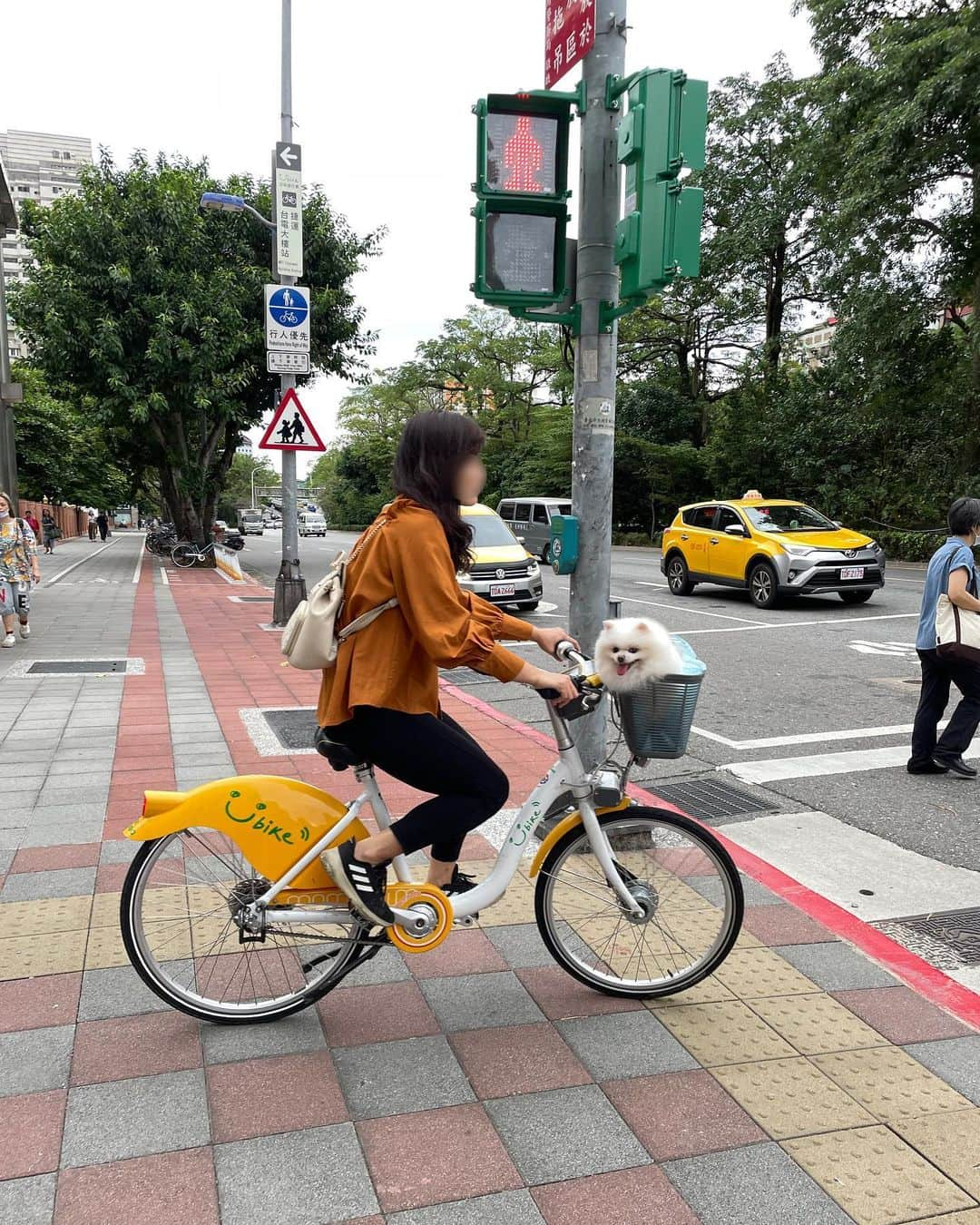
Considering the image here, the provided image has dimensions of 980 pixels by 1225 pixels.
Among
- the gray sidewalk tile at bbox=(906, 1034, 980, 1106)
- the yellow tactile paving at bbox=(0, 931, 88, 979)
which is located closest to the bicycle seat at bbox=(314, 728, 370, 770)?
the yellow tactile paving at bbox=(0, 931, 88, 979)

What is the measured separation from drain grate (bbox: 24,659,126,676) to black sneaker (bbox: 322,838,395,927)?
693 centimetres

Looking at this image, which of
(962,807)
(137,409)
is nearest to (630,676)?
(962,807)

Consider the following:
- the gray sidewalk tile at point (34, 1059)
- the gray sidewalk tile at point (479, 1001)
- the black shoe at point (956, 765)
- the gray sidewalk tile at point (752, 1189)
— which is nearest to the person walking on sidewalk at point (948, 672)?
the black shoe at point (956, 765)

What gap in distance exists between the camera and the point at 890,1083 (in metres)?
2.67

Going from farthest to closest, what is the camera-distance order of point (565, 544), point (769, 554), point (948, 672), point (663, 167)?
point (769, 554) < point (948, 672) < point (565, 544) < point (663, 167)

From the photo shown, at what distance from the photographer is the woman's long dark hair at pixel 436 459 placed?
2637 mm

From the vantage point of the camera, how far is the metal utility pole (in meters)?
4.06

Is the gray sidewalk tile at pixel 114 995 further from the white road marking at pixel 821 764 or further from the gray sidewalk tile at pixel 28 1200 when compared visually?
the white road marking at pixel 821 764

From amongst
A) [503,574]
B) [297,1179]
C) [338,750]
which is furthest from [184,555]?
[297,1179]

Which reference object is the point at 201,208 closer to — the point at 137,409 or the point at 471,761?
the point at 137,409

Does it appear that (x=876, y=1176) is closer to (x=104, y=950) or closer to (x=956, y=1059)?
(x=956, y=1059)

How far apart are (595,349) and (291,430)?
8.08m

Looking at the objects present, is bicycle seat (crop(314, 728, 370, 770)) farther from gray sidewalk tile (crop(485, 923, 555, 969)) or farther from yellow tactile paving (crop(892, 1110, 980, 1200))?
yellow tactile paving (crop(892, 1110, 980, 1200))

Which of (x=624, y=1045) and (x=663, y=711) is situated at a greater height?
(x=663, y=711)
